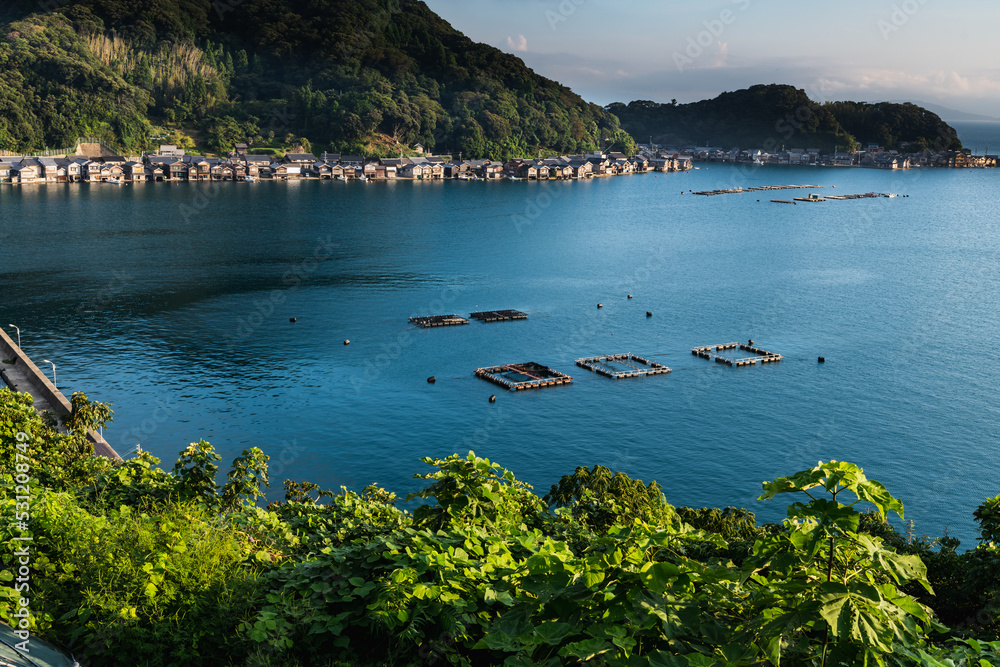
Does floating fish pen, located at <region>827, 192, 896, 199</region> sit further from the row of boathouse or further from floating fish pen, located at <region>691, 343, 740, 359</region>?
floating fish pen, located at <region>691, 343, 740, 359</region>

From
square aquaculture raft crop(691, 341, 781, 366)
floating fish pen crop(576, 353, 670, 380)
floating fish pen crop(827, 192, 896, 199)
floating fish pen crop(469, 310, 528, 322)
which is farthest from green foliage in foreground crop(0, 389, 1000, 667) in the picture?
floating fish pen crop(827, 192, 896, 199)

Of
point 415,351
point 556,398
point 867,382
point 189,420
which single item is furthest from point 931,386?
point 189,420

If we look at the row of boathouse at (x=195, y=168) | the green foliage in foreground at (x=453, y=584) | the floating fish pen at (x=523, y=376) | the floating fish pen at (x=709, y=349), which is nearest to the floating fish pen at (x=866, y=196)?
the row of boathouse at (x=195, y=168)

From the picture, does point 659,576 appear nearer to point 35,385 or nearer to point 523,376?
point 35,385

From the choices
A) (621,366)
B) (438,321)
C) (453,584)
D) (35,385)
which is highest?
(453,584)

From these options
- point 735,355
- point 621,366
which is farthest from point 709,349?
point 621,366

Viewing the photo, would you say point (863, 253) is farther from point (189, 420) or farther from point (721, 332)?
point (189, 420)

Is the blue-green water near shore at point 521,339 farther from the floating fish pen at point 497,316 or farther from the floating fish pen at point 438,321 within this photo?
the floating fish pen at point 497,316
